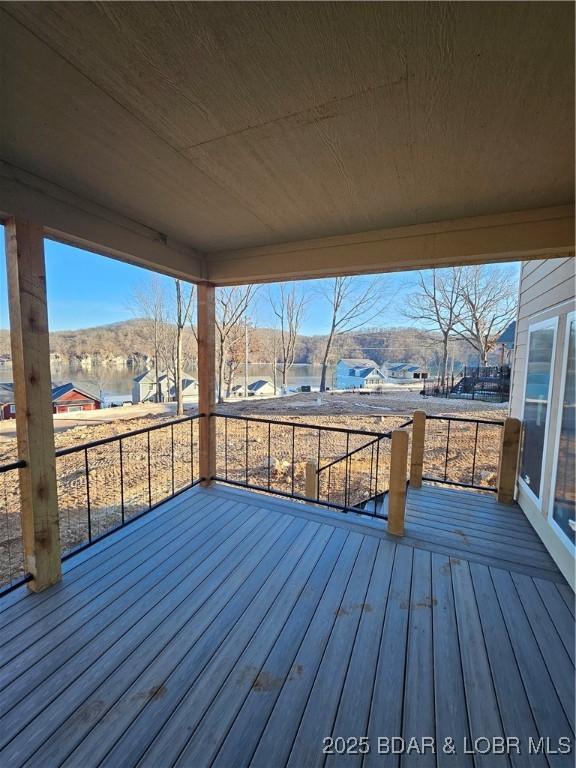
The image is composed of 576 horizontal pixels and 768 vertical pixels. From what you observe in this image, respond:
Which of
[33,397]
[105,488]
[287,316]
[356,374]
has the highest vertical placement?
[287,316]

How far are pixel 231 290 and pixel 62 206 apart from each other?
1167cm

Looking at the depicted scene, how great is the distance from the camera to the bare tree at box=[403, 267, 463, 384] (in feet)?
48.2

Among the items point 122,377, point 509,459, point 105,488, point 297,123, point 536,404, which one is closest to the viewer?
point 297,123

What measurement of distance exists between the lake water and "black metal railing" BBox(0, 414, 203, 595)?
30.7ft

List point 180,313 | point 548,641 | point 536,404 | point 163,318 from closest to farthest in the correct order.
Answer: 1. point 548,641
2. point 536,404
3. point 180,313
4. point 163,318

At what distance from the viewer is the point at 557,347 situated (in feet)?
8.41

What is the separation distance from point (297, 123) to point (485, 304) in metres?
16.3

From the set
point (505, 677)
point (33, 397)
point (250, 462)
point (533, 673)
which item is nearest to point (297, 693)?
point (505, 677)

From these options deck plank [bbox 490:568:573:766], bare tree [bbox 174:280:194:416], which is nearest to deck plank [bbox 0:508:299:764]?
deck plank [bbox 490:568:573:766]

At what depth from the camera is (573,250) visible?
2.01m

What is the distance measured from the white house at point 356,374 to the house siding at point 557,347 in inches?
523

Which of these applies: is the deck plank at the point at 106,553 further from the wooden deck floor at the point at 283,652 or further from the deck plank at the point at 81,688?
the deck plank at the point at 81,688

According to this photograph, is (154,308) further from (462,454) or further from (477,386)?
(477,386)

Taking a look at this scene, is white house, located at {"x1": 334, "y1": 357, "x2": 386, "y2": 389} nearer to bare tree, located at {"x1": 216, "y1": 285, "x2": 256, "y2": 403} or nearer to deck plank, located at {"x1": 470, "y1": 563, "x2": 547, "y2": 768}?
bare tree, located at {"x1": 216, "y1": 285, "x2": 256, "y2": 403}
